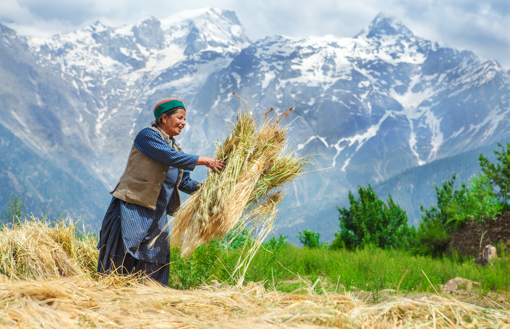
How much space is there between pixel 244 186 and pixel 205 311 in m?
1.35

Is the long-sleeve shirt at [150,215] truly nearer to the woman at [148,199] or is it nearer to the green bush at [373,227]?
the woman at [148,199]

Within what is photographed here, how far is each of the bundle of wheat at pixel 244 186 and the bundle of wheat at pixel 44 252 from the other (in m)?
0.88

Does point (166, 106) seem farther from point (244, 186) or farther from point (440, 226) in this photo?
point (440, 226)

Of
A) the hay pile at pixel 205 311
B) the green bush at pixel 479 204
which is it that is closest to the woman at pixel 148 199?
the hay pile at pixel 205 311

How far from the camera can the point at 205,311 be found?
1475mm

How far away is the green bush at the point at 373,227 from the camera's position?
11.0 meters

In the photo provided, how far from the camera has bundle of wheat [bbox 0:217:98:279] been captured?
2.96m

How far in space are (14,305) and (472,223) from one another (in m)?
10.3

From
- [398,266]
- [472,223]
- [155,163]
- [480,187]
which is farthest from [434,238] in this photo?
[155,163]

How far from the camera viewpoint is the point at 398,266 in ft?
16.4

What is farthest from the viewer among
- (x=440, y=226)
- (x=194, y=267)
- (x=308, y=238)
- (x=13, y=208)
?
(x=308, y=238)

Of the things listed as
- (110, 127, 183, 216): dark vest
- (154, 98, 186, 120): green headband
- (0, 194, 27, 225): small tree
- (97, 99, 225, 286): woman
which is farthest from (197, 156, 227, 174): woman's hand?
(0, 194, 27, 225): small tree

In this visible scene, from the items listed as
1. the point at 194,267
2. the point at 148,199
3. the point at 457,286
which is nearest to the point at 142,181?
the point at 148,199

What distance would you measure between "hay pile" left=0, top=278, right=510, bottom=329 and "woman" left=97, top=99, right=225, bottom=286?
43.1 inches
